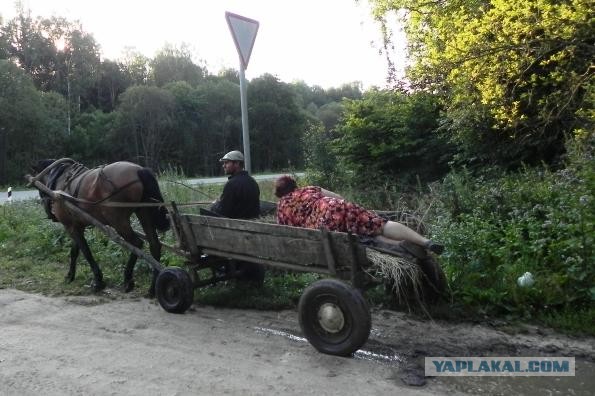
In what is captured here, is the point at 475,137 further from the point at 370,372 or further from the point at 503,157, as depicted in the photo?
the point at 370,372

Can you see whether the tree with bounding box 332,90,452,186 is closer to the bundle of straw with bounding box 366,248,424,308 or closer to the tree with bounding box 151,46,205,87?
the bundle of straw with bounding box 366,248,424,308

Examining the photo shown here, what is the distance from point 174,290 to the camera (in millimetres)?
5332

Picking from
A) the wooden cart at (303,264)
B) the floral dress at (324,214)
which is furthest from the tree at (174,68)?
the floral dress at (324,214)

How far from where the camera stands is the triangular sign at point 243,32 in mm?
5676

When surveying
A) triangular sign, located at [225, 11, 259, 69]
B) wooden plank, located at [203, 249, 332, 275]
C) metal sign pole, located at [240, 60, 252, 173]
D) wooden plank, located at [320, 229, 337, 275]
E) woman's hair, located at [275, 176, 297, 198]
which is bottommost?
wooden plank, located at [203, 249, 332, 275]

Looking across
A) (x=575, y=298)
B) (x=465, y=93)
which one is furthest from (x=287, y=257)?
(x=465, y=93)

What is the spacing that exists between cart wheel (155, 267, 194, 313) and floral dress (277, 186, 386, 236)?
1.20 m

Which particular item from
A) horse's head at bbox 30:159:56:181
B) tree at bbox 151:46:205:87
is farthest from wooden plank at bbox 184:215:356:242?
tree at bbox 151:46:205:87

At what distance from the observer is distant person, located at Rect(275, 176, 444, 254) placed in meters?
4.34

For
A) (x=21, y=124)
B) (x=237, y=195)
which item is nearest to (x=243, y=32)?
(x=237, y=195)

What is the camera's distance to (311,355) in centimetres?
403

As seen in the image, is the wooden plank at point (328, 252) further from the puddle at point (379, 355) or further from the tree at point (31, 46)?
the tree at point (31, 46)

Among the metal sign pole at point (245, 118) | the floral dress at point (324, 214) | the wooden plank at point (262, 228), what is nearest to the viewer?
the wooden plank at point (262, 228)

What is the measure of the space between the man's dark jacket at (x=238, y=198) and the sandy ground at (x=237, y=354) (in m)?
1.05
